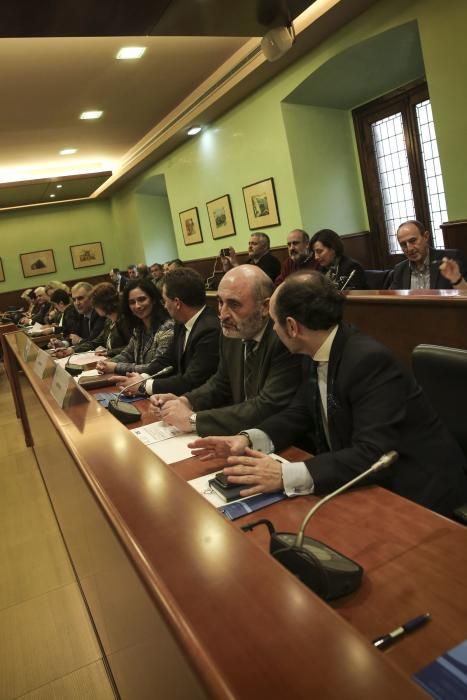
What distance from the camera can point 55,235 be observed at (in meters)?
14.6

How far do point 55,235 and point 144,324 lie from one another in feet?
38.6

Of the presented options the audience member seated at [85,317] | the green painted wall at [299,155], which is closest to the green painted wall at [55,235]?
the green painted wall at [299,155]

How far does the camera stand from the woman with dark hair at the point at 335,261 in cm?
457

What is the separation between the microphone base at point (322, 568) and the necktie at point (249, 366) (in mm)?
1255

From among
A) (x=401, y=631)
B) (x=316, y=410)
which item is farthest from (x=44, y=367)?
(x=401, y=631)

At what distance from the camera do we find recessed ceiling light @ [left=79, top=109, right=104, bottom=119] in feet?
25.9

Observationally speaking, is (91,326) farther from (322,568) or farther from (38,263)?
(38,263)

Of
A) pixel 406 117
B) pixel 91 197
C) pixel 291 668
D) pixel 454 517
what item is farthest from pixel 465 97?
pixel 91 197

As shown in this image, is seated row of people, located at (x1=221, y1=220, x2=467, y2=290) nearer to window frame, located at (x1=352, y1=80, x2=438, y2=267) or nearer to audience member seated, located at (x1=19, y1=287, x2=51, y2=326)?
window frame, located at (x1=352, y1=80, x2=438, y2=267)

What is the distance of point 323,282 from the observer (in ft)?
5.62

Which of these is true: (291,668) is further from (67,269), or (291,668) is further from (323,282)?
(67,269)

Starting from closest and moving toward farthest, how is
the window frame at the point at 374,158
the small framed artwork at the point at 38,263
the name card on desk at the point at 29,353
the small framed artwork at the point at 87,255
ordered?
the name card on desk at the point at 29,353
the window frame at the point at 374,158
the small framed artwork at the point at 38,263
the small framed artwork at the point at 87,255

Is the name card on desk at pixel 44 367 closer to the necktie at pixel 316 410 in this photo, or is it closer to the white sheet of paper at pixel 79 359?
the white sheet of paper at pixel 79 359

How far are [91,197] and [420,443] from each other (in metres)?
14.2
